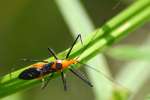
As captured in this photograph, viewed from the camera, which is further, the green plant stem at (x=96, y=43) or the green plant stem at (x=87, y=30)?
the green plant stem at (x=87, y=30)

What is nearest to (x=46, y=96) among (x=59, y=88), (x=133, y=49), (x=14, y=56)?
(x=59, y=88)

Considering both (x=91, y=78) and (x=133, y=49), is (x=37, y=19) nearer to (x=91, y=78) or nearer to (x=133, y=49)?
(x=91, y=78)

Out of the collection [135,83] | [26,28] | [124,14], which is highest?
[26,28]

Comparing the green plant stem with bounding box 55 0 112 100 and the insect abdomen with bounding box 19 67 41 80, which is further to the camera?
the green plant stem with bounding box 55 0 112 100

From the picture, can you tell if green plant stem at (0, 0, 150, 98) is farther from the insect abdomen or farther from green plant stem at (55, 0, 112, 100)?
green plant stem at (55, 0, 112, 100)

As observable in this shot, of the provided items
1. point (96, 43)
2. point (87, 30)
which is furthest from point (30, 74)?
point (87, 30)

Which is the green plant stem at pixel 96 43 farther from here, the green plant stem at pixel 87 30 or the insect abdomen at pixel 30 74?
the green plant stem at pixel 87 30

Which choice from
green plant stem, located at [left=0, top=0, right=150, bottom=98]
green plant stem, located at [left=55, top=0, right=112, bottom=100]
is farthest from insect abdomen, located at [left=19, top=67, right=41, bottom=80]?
green plant stem, located at [left=55, top=0, right=112, bottom=100]

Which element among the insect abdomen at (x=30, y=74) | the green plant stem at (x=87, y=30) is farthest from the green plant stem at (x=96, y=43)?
the green plant stem at (x=87, y=30)
